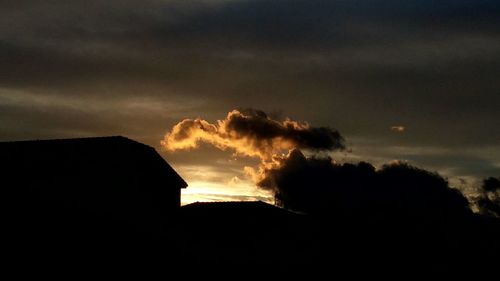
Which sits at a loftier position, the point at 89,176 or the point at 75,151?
the point at 75,151

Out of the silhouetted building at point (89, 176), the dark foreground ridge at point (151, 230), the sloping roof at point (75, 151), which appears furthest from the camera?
the sloping roof at point (75, 151)

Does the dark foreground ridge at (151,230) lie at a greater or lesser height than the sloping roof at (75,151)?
lesser

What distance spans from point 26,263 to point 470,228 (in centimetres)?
5955

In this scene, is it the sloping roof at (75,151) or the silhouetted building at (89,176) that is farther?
the sloping roof at (75,151)

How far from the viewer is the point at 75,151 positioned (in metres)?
47.3

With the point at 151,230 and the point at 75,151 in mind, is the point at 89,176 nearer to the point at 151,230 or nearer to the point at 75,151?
the point at 75,151

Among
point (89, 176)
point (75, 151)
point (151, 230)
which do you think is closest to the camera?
point (151, 230)

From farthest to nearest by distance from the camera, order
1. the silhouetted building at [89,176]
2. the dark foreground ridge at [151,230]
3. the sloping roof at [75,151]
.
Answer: the sloping roof at [75,151] < the silhouetted building at [89,176] < the dark foreground ridge at [151,230]

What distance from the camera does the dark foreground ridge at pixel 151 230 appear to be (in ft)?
115

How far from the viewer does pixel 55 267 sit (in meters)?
32.4

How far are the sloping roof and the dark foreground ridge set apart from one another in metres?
0.08

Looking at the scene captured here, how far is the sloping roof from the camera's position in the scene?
154 ft

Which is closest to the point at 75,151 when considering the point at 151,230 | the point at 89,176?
the point at 89,176

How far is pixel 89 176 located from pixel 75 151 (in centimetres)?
271
